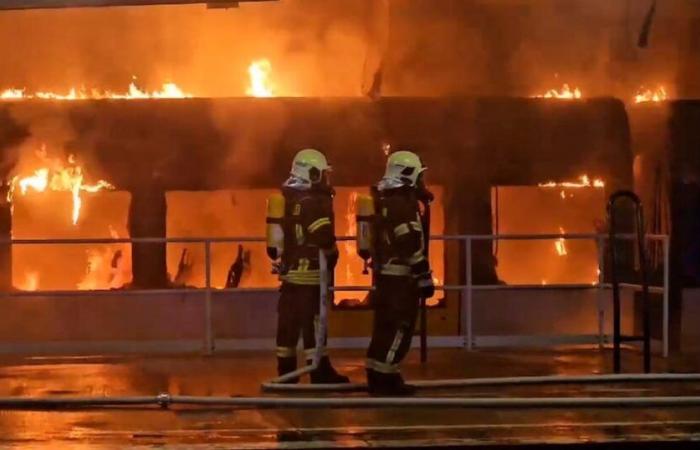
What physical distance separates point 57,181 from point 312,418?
5429 millimetres

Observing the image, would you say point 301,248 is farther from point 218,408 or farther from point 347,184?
point 347,184

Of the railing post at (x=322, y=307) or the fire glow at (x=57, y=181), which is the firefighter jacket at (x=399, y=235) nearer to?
the railing post at (x=322, y=307)

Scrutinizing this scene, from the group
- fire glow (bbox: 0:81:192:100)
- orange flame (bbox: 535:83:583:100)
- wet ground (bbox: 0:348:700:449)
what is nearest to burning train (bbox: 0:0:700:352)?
fire glow (bbox: 0:81:192:100)

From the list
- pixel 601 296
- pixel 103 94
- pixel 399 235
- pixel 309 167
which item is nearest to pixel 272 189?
pixel 103 94

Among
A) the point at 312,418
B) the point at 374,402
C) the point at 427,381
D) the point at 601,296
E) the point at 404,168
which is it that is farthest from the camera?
the point at 601,296

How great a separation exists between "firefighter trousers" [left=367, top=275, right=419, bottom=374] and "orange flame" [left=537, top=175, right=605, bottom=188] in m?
4.42

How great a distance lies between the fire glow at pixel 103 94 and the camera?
1206cm

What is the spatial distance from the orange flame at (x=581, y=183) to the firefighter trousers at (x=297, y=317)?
14.2 ft

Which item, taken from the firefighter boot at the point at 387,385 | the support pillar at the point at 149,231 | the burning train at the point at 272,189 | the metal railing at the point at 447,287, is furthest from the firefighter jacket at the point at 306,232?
the support pillar at the point at 149,231

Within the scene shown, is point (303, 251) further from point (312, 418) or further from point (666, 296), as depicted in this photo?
point (666, 296)

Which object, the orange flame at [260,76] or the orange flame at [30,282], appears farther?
the orange flame at [260,76]

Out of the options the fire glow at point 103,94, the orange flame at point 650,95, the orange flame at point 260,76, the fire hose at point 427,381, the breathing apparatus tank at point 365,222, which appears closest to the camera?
the breathing apparatus tank at point 365,222

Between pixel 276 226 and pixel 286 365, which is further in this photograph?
pixel 286 365

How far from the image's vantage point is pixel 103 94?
12312mm
